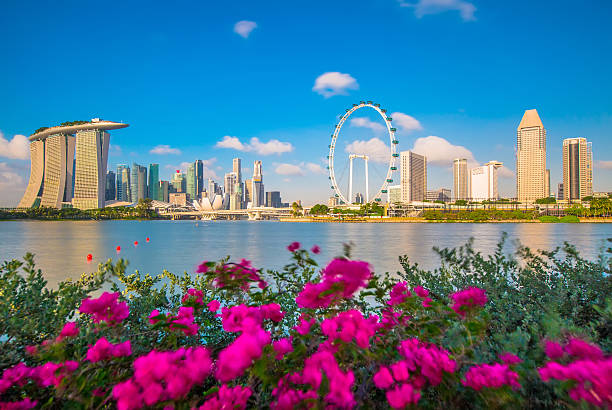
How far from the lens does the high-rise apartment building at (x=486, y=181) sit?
161000 mm

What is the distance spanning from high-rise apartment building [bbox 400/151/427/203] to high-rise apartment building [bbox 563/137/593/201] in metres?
58.3

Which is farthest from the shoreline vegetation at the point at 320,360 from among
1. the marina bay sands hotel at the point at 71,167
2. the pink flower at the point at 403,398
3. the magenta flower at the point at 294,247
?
the marina bay sands hotel at the point at 71,167

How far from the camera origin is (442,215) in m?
75.6

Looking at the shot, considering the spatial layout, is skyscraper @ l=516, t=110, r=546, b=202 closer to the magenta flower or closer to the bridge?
the bridge

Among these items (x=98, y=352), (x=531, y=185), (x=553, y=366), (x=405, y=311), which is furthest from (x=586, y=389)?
(x=531, y=185)

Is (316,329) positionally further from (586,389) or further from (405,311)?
(586,389)

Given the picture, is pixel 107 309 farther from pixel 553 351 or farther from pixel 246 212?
pixel 246 212

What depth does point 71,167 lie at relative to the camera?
362 feet

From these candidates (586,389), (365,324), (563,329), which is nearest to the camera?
(586,389)

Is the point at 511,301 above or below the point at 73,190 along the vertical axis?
below

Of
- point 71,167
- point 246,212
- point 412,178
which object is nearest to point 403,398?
point 246,212

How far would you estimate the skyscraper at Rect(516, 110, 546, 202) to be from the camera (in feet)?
427

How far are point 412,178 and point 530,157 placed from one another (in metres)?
46.2

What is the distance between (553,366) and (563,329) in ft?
1.73
